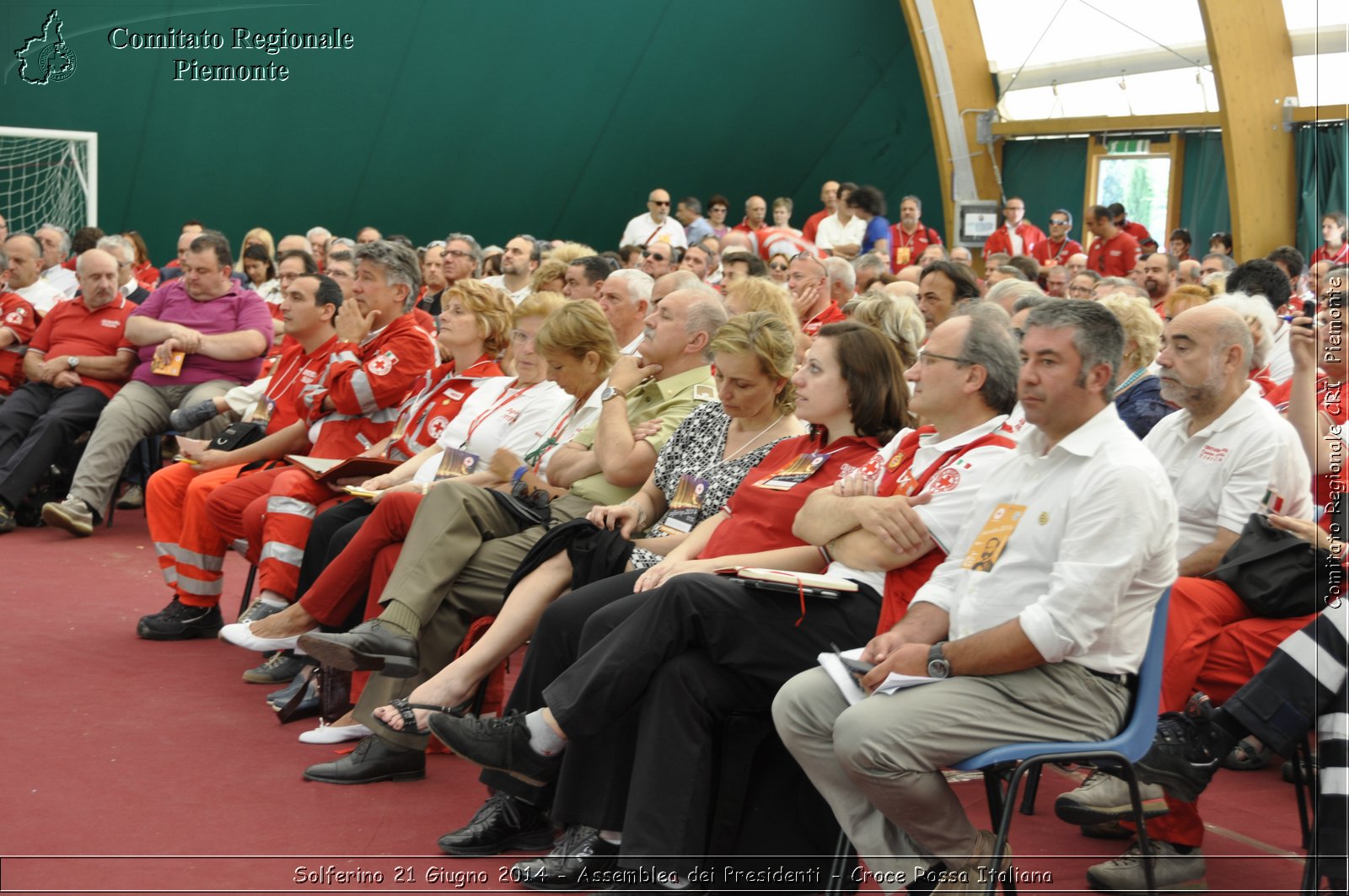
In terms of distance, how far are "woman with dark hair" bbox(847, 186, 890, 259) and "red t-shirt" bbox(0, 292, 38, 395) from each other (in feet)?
22.6

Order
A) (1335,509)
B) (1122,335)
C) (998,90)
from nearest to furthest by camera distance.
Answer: (1122,335)
(1335,509)
(998,90)

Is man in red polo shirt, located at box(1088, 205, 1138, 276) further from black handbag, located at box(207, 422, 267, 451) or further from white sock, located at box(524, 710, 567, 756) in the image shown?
white sock, located at box(524, 710, 567, 756)

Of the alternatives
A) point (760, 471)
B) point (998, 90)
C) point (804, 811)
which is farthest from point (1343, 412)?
point (998, 90)

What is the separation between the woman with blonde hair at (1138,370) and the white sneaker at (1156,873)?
4.70 feet

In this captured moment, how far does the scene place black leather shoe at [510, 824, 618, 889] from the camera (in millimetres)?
2879

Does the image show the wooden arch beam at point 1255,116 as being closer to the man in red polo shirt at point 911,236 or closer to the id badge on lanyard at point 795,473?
the man in red polo shirt at point 911,236

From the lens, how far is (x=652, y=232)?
13000 mm

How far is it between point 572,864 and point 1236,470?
1783 mm

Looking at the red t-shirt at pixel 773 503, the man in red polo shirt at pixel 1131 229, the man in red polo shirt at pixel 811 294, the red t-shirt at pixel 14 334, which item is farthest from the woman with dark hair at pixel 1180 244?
the red t-shirt at pixel 773 503

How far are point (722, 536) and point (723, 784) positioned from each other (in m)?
0.61

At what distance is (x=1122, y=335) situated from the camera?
253 centimetres

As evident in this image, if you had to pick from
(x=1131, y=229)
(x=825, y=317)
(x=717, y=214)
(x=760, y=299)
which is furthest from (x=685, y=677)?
(x=717, y=214)

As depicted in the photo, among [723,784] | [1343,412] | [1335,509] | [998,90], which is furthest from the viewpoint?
[998,90]

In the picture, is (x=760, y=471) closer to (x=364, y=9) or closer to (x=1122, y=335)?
(x=1122, y=335)
